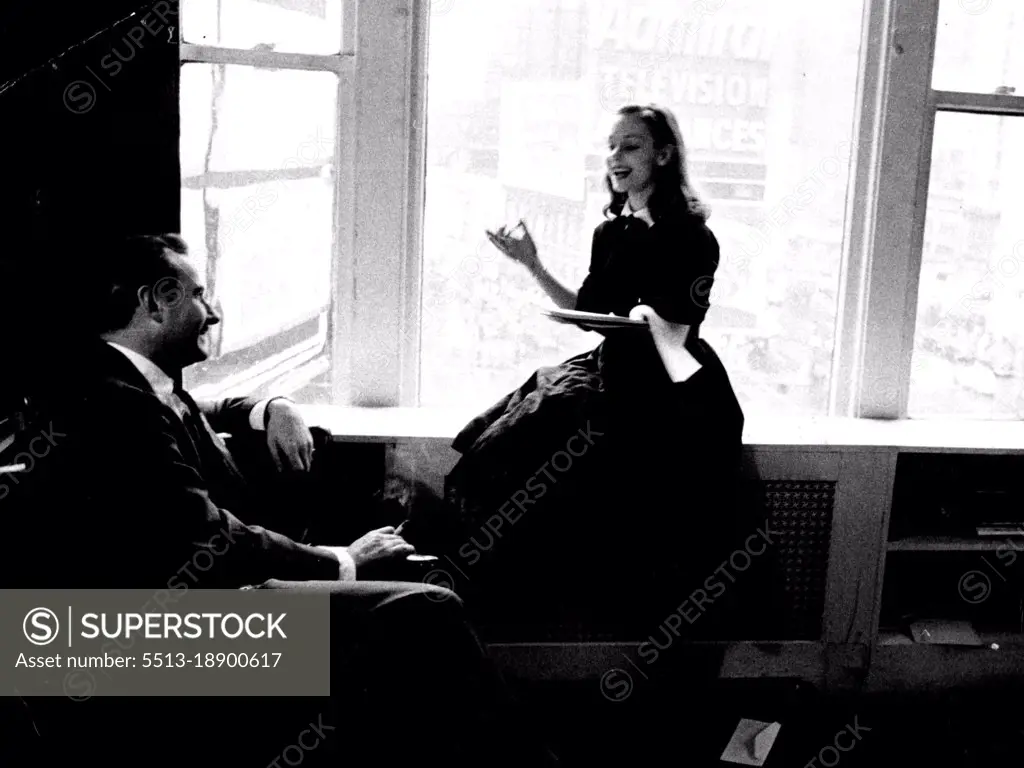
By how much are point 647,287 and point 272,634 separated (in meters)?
1.43

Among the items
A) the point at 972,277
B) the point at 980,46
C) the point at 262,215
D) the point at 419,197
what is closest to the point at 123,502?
the point at 262,215

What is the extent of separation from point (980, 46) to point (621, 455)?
1687 mm

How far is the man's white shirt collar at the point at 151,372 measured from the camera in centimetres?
183

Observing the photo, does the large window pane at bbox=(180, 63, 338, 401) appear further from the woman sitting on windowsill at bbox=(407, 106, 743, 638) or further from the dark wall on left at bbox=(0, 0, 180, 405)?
the dark wall on left at bbox=(0, 0, 180, 405)

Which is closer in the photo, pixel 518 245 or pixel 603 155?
pixel 518 245

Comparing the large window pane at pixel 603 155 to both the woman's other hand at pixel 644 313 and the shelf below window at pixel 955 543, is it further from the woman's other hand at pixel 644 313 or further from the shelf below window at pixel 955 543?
the shelf below window at pixel 955 543

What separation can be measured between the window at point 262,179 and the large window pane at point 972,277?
1.82 m

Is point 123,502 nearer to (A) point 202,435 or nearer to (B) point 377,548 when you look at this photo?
(A) point 202,435

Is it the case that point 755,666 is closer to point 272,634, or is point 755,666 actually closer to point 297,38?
point 272,634

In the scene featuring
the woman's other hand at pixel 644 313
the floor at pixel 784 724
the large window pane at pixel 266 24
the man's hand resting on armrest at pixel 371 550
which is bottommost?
the floor at pixel 784 724

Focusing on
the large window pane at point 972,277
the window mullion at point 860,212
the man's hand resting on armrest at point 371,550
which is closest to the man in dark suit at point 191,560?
the man's hand resting on armrest at point 371,550

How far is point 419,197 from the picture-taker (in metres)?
3.01

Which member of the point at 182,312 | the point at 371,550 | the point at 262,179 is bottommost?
the point at 371,550

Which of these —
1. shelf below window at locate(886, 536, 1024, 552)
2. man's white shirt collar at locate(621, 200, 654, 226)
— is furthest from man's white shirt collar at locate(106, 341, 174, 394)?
shelf below window at locate(886, 536, 1024, 552)
